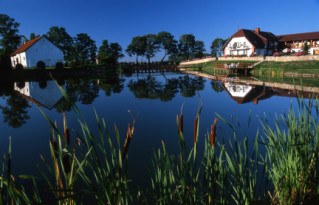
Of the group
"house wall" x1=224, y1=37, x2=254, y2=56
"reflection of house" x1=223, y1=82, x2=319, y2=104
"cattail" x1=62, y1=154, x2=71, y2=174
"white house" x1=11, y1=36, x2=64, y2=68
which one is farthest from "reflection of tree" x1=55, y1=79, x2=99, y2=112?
"house wall" x1=224, y1=37, x2=254, y2=56

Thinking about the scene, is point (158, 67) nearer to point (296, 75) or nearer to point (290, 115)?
point (296, 75)

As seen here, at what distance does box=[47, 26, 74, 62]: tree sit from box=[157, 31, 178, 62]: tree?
110 feet

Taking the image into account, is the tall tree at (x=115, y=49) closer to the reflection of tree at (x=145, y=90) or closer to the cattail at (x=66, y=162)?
the reflection of tree at (x=145, y=90)

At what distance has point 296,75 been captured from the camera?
1372 inches

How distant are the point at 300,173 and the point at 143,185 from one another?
3601 millimetres

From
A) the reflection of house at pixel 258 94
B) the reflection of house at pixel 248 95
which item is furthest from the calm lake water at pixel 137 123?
the reflection of house at pixel 248 95

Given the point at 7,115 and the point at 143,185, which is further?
the point at 7,115

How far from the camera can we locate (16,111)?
15727 millimetres

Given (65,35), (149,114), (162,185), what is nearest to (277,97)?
(149,114)

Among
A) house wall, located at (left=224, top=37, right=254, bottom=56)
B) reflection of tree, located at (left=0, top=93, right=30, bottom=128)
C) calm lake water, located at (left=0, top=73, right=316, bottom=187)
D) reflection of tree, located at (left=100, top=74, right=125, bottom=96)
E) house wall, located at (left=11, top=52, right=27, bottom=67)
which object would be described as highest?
house wall, located at (left=224, top=37, right=254, bottom=56)

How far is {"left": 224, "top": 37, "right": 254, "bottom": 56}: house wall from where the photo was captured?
64312 mm

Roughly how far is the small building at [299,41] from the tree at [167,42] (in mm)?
42173

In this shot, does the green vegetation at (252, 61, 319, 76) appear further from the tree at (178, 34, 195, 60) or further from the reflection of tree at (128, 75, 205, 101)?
the tree at (178, 34, 195, 60)

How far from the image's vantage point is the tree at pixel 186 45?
105375 millimetres
